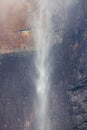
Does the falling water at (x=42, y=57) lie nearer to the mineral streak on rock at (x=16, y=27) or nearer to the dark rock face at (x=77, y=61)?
the mineral streak on rock at (x=16, y=27)

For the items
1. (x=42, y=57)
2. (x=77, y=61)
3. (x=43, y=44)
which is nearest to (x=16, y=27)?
(x=43, y=44)

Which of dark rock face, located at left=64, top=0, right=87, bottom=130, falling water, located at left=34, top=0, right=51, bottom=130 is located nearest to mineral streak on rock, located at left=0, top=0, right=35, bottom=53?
falling water, located at left=34, top=0, right=51, bottom=130

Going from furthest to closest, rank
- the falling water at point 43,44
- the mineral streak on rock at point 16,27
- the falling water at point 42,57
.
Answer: the mineral streak on rock at point 16,27 < the falling water at point 43,44 < the falling water at point 42,57

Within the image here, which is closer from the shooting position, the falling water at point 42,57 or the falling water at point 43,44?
the falling water at point 42,57

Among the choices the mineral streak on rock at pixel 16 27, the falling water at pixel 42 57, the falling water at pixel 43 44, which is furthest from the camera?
the mineral streak on rock at pixel 16 27

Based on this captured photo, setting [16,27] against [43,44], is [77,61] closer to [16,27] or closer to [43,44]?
[43,44]

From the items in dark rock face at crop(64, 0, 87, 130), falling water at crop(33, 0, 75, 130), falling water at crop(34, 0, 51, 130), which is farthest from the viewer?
falling water at crop(33, 0, 75, 130)

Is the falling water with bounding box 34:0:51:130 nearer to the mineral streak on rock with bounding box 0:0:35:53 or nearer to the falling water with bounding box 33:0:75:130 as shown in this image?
the falling water with bounding box 33:0:75:130

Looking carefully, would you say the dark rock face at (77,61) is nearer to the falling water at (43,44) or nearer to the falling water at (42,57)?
the falling water at (43,44)


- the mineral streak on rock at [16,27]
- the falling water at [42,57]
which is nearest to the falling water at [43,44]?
the falling water at [42,57]

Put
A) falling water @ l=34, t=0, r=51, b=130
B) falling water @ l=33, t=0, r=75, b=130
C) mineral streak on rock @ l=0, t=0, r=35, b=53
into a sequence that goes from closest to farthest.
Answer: falling water @ l=34, t=0, r=51, b=130 < falling water @ l=33, t=0, r=75, b=130 < mineral streak on rock @ l=0, t=0, r=35, b=53
